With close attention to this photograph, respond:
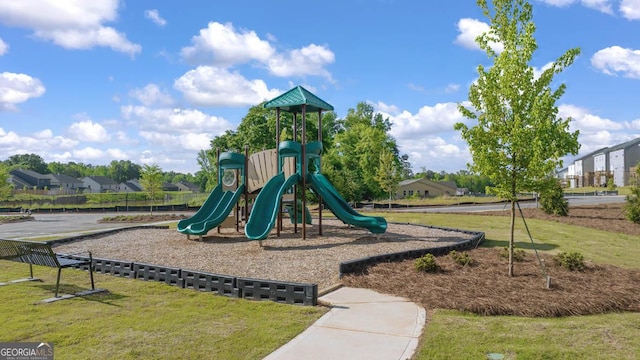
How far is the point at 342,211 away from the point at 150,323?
1031 cm

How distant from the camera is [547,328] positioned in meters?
6.84

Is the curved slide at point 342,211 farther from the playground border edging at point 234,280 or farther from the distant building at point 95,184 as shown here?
the distant building at point 95,184

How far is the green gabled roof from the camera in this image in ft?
55.9

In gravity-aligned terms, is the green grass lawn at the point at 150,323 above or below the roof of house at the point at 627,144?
below

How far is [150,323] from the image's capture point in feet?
23.0

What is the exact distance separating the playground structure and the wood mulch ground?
5190 millimetres

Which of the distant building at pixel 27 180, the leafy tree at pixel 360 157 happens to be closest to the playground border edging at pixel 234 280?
the leafy tree at pixel 360 157

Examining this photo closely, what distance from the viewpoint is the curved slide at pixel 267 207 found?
14.4m

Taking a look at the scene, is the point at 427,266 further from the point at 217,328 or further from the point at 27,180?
the point at 27,180

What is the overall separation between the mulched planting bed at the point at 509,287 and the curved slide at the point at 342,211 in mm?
4205

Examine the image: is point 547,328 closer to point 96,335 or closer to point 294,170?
point 96,335

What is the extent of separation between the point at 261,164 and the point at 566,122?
11379 millimetres

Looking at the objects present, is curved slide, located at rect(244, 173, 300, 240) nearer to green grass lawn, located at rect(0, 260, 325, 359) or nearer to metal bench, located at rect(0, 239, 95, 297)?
green grass lawn, located at rect(0, 260, 325, 359)

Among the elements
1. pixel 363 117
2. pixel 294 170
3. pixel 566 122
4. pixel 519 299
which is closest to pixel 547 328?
pixel 519 299
